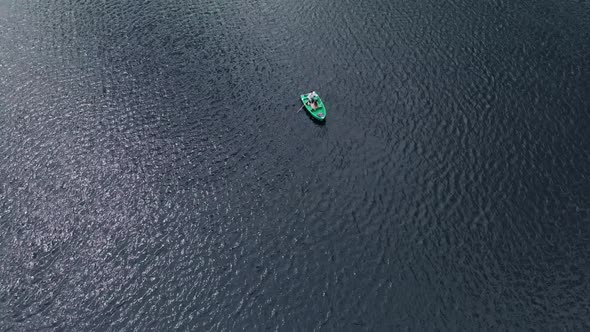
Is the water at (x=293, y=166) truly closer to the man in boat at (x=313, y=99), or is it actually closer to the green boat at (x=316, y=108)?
the green boat at (x=316, y=108)

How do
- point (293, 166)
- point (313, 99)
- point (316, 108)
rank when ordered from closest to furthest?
point (293, 166)
point (316, 108)
point (313, 99)

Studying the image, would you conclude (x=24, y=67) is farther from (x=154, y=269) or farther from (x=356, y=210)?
(x=356, y=210)

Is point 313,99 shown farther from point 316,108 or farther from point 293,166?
point 293,166

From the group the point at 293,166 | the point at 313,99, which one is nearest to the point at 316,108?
the point at 313,99

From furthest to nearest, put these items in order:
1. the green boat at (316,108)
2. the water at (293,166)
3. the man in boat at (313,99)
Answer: the man in boat at (313,99)
the green boat at (316,108)
the water at (293,166)

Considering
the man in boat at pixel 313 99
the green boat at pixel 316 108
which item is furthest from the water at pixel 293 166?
the man in boat at pixel 313 99

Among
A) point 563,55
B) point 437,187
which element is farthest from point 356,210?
point 563,55

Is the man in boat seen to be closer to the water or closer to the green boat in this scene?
the green boat

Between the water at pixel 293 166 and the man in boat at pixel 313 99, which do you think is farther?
the man in boat at pixel 313 99
